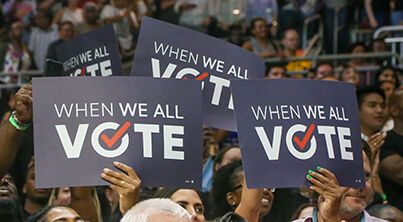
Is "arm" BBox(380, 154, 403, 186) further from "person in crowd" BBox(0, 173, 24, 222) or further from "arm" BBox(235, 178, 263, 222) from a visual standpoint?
"person in crowd" BBox(0, 173, 24, 222)

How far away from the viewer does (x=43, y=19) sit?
17.1 metres

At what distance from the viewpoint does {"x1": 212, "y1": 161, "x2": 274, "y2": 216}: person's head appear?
8.52 metres

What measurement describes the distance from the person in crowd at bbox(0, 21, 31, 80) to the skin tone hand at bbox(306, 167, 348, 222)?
9095 millimetres

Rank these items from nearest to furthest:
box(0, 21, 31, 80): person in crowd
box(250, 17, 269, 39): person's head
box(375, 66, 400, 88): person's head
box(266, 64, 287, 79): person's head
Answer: box(375, 66, 400, 88): person's head → box(266, 64, 287, 79): person's head → box(250, 17, 269, 39): person's head → box(0, 21, 31, 80): person in crowd

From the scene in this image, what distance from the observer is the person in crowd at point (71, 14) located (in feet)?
54.5

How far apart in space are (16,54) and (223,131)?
A: 14.7 feet

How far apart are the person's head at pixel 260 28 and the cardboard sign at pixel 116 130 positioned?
812 centimetres

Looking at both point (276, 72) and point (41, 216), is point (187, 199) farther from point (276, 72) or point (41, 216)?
point (276, 72)

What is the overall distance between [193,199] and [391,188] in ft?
8.04

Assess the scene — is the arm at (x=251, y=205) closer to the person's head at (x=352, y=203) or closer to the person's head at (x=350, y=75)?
the person's head at (x=352, y=203)

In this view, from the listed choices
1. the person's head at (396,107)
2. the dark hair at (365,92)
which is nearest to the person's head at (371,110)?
the dark hair at (365,92)

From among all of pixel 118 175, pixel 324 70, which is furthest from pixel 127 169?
pixel 324 70

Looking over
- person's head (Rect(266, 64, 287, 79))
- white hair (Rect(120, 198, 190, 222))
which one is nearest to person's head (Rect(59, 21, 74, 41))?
person's head (Rect(266, 64, 287, 79))

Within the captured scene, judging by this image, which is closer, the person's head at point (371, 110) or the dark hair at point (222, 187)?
the dark hair at point (222, 187)
